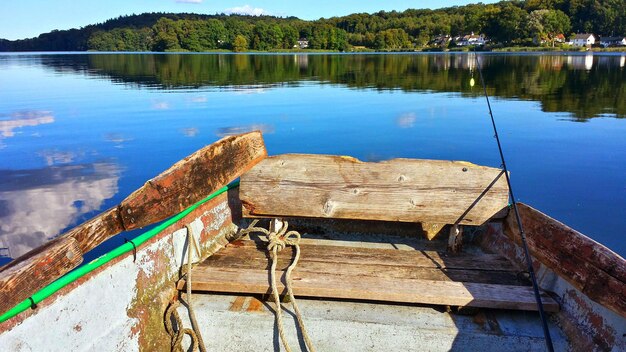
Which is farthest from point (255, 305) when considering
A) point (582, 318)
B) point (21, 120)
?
point (21, 120)

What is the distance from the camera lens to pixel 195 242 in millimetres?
4355

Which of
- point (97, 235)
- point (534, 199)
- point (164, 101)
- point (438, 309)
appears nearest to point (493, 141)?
point (534, 199)

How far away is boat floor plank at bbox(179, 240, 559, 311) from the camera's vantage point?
12.1ft

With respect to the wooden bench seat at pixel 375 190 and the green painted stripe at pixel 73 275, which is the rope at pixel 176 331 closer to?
the green painted stripe at pixel 73 275

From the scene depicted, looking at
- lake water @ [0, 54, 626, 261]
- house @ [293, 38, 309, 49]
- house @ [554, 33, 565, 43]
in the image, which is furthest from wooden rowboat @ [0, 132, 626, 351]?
house @ [293, 38, 309, 49]

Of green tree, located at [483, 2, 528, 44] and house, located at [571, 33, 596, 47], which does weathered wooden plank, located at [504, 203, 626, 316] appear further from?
house, located at [571, 33, 596, 47]

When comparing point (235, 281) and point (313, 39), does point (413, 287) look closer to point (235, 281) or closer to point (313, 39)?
point (235, 281)

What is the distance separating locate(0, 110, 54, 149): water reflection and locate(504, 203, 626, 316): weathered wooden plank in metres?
18.5

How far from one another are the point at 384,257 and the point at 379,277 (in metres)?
0.52

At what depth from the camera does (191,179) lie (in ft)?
13.2

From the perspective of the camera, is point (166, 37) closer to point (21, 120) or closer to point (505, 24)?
point (505, 24)

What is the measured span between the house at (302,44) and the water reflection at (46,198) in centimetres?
16871

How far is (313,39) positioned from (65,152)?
162057 millimetres

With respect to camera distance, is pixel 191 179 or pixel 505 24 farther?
pixel 505 24
